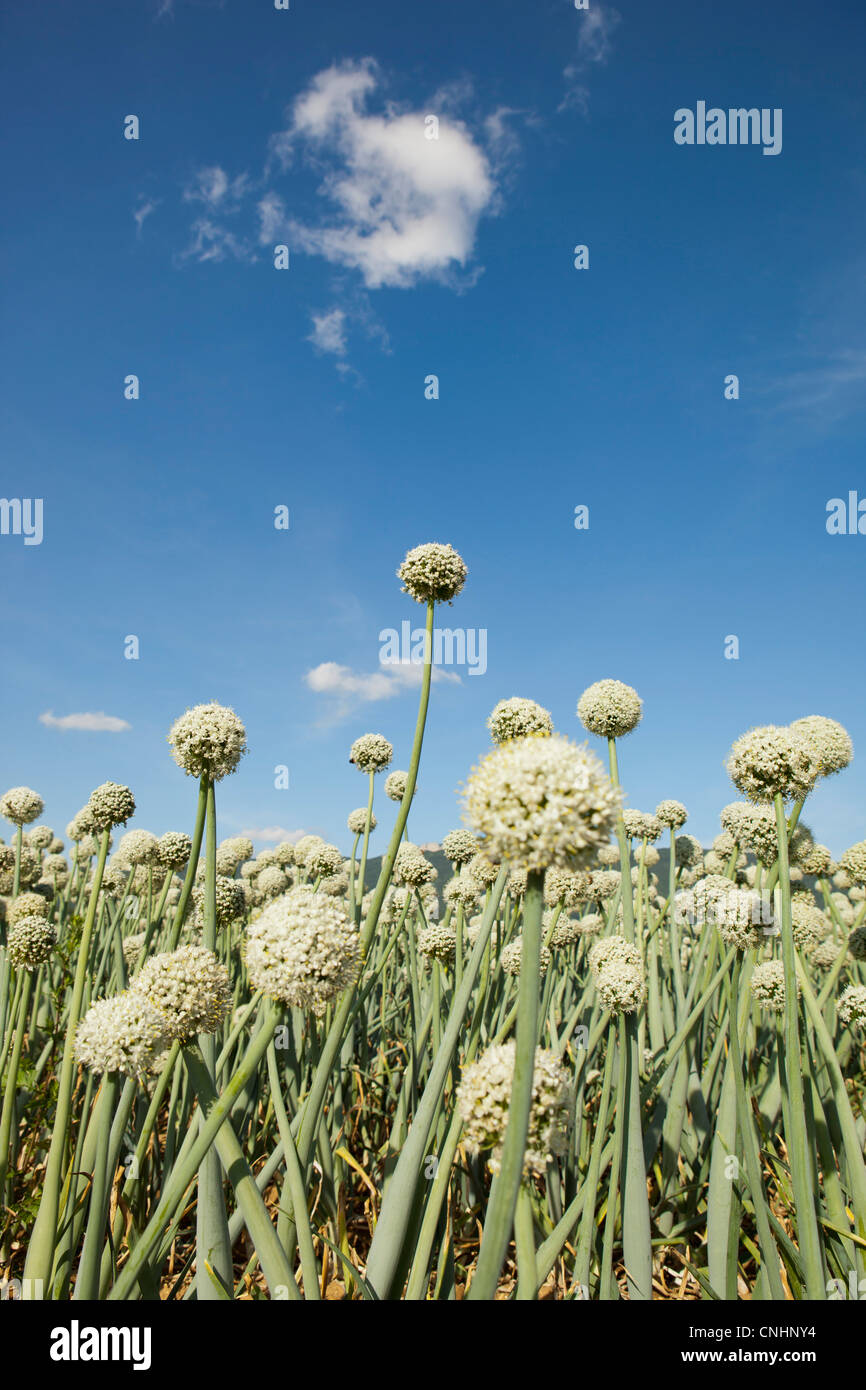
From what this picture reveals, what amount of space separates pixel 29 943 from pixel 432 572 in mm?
3460

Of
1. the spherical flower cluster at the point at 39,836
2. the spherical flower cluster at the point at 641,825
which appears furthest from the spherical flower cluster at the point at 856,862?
the spherical flower cluster at the point at 39,836

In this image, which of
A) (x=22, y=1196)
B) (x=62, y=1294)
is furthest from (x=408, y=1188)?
(x=22, y=1196)

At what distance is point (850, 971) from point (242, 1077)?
22.7 ft

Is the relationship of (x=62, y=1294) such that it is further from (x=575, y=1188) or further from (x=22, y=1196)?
(x=575, y=1188)

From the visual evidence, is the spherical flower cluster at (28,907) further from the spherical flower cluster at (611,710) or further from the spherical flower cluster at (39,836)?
the spherical flower cluster at (39,836)

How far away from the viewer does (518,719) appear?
10.9 ft

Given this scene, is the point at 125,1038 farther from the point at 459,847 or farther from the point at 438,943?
the point at 459,847

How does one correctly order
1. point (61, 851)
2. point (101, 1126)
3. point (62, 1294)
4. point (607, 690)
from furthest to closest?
point (61, 851) < point (607, 690) < point (62, 1294) < point (101, 1126)

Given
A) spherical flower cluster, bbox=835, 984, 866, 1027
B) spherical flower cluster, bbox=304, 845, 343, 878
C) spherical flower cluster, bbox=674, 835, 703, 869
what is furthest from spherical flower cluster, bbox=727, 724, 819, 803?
spherical flower cluster, bbox=674, 835, 703, 869

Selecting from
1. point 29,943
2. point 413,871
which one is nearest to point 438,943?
point 413,871

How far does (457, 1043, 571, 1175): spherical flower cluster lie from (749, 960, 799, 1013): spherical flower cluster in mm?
2790

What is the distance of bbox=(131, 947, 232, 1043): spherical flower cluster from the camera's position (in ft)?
6.95

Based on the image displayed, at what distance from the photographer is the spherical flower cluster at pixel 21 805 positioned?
7457 mm
